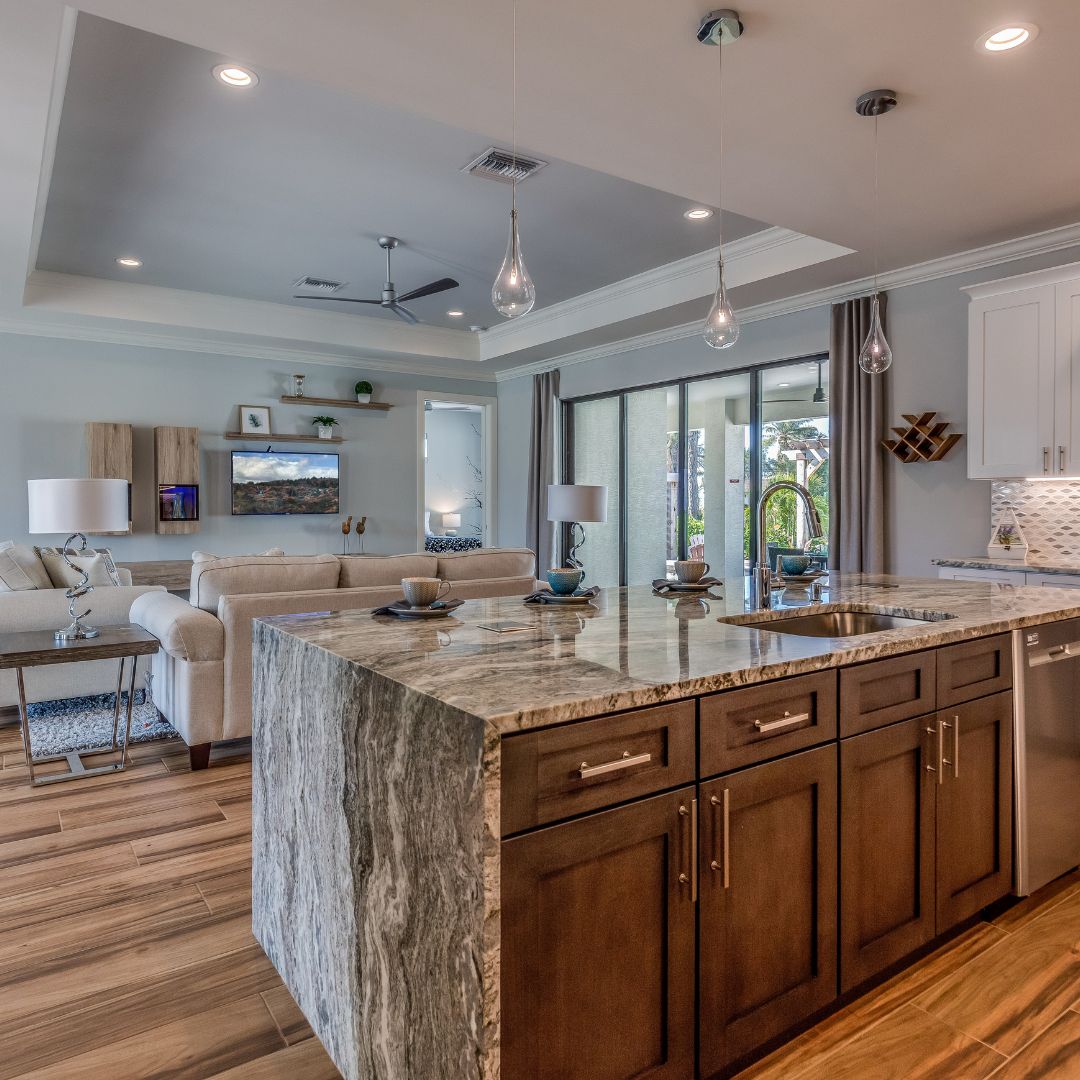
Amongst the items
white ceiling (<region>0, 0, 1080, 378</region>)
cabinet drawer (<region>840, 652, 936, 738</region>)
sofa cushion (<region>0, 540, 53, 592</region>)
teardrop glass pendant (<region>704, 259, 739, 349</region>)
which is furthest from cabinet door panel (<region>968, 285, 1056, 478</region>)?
sofa cushion (<region>0, 540, 53, 592</region>)

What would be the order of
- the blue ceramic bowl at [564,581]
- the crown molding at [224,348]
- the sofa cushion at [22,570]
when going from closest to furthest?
the blue ceramic bowl at [564,581] < the sofa cushion at [22,570] < the crown molding at [224,348]

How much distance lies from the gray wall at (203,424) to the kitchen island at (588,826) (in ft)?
18.5

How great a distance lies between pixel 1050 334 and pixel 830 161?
1614 mm

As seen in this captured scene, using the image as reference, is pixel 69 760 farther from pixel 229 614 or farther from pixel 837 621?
pixel 837 621

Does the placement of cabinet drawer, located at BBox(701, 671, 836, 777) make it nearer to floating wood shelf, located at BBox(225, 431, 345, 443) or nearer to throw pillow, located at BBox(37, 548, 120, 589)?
A: throw pillow, located at BBox(37, 548, 120, 589)

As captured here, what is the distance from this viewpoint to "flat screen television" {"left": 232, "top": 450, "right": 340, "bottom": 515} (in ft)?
24.2

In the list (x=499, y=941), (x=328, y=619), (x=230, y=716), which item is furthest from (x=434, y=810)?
(x=230, y=716)

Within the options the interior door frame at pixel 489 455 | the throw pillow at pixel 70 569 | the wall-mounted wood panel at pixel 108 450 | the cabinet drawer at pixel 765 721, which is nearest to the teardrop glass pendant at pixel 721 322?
the cabinet drawer at pixel 765 721

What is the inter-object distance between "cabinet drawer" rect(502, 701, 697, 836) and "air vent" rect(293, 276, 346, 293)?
5675 millimetres

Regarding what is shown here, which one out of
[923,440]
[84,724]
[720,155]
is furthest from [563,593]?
[923,440]

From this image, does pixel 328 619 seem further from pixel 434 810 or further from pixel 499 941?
pixel 499 941

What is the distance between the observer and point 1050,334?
4047mm

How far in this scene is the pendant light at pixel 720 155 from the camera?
2.42m

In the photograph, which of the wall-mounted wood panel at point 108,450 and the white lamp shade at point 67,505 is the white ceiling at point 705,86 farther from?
the wall-mounted wood panel at point 108,450
